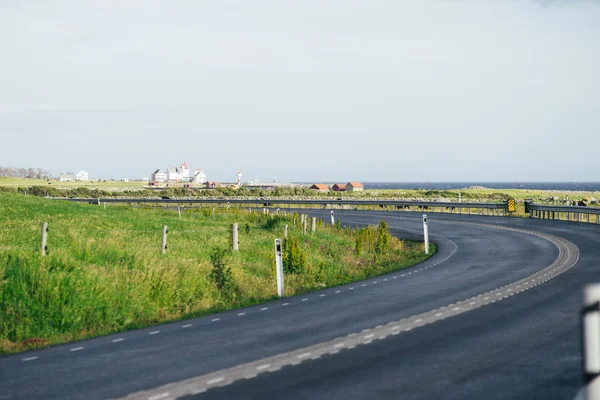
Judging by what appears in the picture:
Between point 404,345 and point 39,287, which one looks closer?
point 404,345

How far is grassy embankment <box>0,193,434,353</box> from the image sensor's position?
12.6 metres

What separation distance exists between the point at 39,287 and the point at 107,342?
3.10 meters

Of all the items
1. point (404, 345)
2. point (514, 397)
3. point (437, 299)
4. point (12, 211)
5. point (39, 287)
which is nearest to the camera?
point (514, 397)

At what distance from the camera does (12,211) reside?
3478 centimetres

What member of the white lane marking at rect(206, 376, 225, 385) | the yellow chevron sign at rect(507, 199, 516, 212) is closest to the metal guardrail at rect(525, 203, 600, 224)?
the yellow chevron sign at rect(507, 199, 516, 212)

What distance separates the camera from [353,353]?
977 centimetres

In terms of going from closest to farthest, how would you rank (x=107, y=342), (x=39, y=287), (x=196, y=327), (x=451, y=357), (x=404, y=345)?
(x=451, y=357), (x=404, y=345), (x=107, y=342), (x=196, y=327), (x=39, y=287)

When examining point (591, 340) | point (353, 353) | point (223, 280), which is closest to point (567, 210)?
point (223, 280)

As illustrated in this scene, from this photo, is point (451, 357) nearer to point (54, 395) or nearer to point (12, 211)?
point (54, 395)

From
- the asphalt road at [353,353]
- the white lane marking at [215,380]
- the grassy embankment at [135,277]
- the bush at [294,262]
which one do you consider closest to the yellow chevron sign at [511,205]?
the grassy embankment at [135,277]

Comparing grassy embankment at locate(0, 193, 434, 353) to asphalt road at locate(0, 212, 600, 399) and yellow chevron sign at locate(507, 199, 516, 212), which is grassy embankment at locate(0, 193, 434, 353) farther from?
yellow chevron sign at locate(507, 199, 516, 212)

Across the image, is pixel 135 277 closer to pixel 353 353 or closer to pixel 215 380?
pixel 353 353

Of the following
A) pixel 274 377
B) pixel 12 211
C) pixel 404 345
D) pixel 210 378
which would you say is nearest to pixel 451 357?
pixel 404 345

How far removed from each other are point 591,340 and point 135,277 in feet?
43.2
